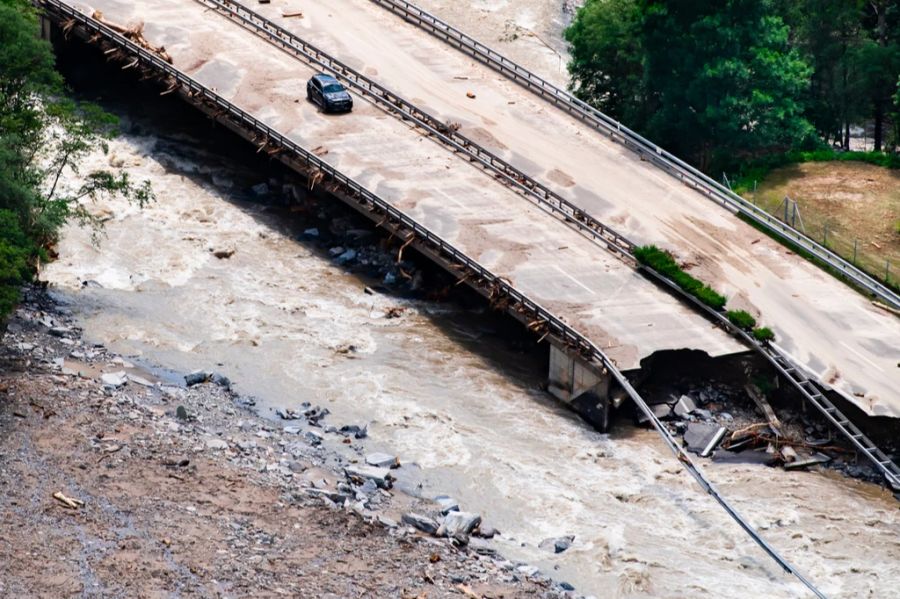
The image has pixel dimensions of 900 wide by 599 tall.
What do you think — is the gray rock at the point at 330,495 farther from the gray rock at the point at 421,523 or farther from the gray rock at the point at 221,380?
the gray rock at the point at 221,380

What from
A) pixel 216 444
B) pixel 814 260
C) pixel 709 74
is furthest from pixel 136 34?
pixel 814 260

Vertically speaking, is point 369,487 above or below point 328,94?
below

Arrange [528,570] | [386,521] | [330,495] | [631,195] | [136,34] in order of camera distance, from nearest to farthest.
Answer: [528,570], [386,521], [330,495], [631,195], [136,34]

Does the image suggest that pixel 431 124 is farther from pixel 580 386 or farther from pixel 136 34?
pixel 580 386

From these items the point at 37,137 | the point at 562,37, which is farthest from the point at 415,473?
the point at 562,37

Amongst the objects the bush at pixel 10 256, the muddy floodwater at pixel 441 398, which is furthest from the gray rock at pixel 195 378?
the bush at pixel 10 256

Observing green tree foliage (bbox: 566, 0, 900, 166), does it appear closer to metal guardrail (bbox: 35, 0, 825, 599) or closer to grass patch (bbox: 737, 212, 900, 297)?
grass patch (bbox: 737, 212, 900, 297)
